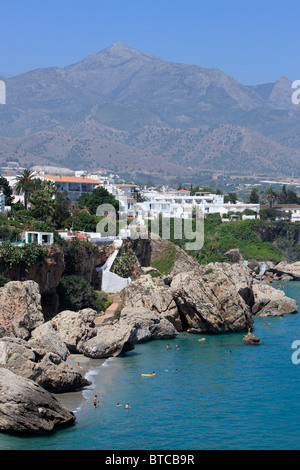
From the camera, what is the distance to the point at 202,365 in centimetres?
3809

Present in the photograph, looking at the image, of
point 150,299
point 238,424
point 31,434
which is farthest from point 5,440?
point 150,299

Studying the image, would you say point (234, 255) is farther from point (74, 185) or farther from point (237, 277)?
point (237, 277)

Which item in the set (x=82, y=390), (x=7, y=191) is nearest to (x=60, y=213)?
(x=7, y=191)

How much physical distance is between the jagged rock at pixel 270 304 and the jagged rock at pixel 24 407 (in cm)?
3160

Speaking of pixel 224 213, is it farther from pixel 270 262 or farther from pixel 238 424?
pixel 238 424

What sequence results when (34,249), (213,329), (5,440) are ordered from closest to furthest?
(5,440) → (34,249) → (213,329)

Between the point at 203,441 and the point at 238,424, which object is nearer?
the point at 203,441

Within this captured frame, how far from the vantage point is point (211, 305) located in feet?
153

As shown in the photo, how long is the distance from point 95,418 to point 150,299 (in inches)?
766

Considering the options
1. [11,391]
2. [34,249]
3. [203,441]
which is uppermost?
[34,249]

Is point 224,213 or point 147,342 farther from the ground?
point 224,213

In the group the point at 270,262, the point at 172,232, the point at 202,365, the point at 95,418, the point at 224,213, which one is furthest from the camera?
the point at 224,213

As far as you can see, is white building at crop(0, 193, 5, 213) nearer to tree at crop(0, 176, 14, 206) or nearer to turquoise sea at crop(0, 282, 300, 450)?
tree at crop(0, 176, 14, 206)

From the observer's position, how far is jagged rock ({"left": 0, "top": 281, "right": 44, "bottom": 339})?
37781mm
